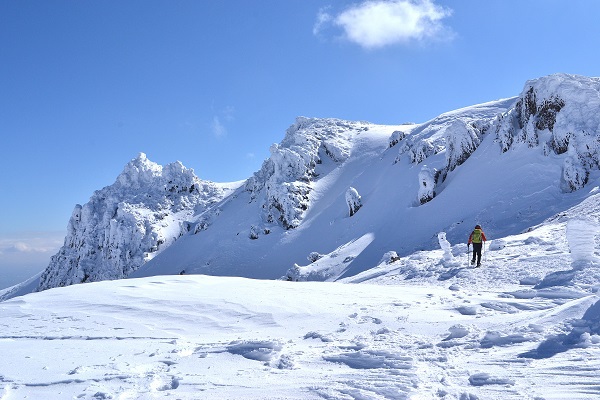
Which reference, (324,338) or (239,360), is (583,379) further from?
(239,360)

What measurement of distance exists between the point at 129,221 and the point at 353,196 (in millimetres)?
41680

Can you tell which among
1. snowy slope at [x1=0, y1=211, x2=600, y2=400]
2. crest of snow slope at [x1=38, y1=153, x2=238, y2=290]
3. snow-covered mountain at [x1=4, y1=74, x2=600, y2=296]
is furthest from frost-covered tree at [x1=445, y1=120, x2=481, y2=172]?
crest of snow slope at [x1=38, y1=153, x2=238, y2=290]

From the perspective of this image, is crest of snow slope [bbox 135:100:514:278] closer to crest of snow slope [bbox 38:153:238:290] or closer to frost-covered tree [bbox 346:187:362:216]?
frost-covered tree [bbox 346:187:362:216]

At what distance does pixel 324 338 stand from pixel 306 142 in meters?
60.8

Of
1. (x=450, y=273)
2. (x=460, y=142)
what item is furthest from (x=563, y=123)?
(x=450, y=273)

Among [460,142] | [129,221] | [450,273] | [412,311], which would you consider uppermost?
[460,142]

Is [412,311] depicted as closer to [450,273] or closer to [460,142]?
[450,273]

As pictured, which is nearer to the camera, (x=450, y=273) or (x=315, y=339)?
(x=315, y=339)

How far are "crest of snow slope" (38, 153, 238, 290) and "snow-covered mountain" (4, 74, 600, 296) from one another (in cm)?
23

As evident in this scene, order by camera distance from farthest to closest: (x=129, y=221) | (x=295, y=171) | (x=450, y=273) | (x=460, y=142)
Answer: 1. (x=129, y=221)
2. (x=295, y=171)
3. (x=460, y=142)
4. (x=450, y=273)

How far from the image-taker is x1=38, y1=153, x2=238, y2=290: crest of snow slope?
6488cm

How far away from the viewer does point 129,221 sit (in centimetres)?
6638

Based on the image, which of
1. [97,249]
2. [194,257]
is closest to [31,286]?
[97,249]

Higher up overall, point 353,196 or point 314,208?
point 353,196
